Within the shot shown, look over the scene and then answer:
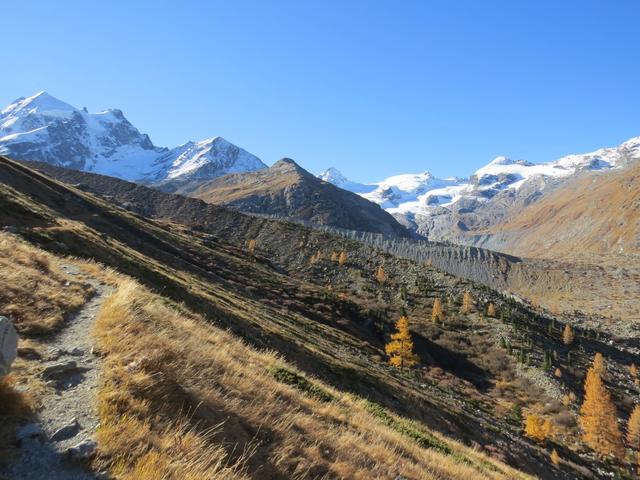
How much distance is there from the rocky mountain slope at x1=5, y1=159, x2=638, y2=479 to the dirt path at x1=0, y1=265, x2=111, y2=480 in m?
0.41

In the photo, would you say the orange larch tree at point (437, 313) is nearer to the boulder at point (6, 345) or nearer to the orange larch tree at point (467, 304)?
the orange larch tree at point (467, 304)

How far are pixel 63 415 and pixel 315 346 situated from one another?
121 feet

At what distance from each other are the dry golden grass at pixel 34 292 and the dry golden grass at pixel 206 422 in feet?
4.61

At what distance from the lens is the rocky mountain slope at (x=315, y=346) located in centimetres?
925

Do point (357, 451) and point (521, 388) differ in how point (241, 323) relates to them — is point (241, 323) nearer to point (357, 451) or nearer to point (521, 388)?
point (357, 451)

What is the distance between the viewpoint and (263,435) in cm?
930

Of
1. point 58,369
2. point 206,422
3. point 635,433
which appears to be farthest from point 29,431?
point 635,433

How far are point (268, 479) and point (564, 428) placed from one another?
3725 inches

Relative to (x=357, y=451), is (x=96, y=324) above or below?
above

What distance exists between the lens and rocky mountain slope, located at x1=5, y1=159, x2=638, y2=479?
Result: 9.25m

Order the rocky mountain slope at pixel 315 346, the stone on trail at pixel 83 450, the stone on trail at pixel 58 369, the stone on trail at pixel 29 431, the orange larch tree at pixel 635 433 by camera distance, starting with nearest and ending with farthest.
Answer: the stone on trail at pixel 83 450
the stone on trail at pixel 29 431
the stone on trail at pixel 58 369
the rocky mountain slope at pixel 315 346
the orange larch tree at pixel 635 433

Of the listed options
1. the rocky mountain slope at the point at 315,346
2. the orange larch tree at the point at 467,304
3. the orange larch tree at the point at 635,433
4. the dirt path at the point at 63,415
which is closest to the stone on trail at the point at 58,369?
the dirt path at the point at 63,415

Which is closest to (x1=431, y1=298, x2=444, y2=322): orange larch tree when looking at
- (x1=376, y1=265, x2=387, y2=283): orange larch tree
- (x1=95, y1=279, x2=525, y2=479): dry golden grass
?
(x1=376, y1=265, x2=387, y2=283): orange larch tree

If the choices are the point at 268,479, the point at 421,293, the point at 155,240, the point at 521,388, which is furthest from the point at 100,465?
the point at 421,293
